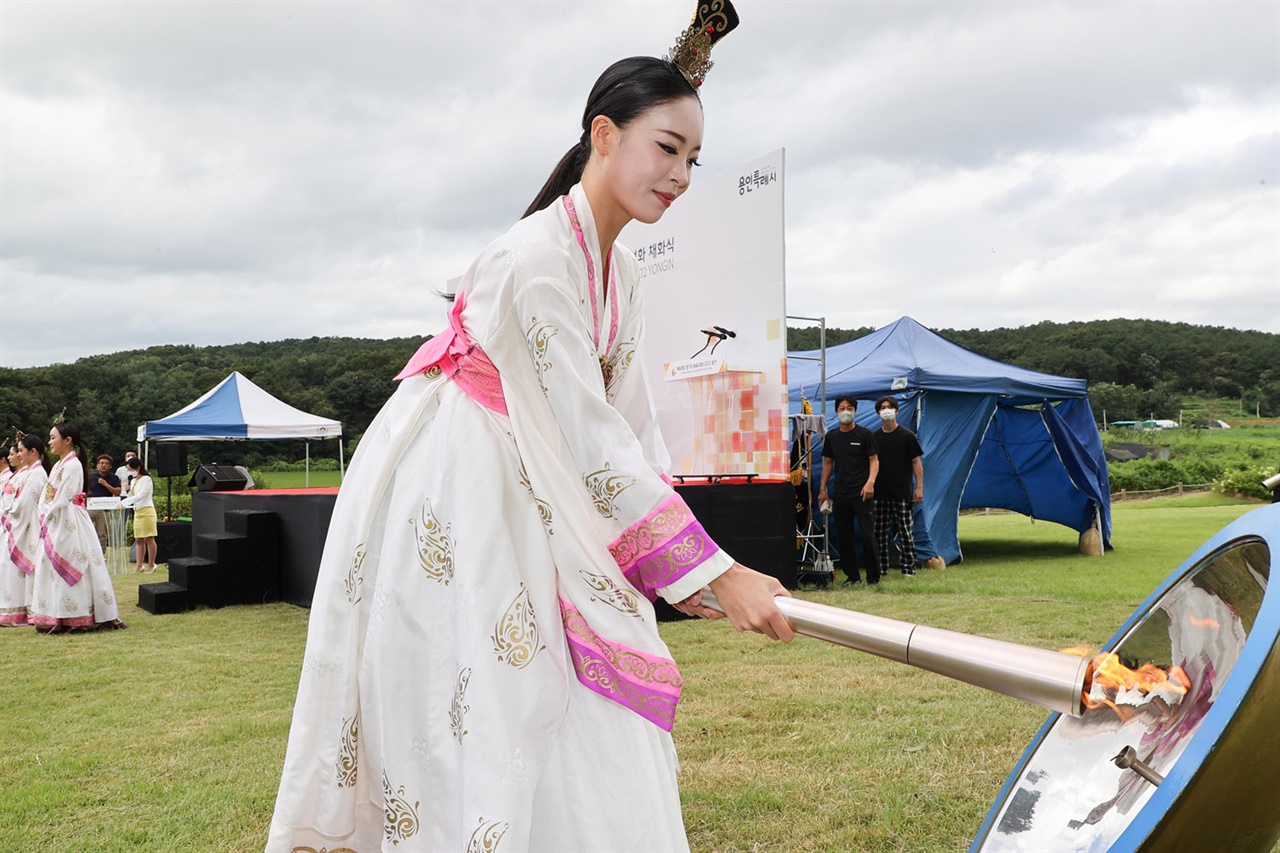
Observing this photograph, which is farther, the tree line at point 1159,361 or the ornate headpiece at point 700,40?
the tree line at point 1159,361

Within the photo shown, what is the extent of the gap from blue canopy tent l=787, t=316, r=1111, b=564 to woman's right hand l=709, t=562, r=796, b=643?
782cm

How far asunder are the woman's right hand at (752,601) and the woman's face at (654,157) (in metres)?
0.64

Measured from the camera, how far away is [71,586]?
702 centimetres

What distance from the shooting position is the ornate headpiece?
1673 millimetres

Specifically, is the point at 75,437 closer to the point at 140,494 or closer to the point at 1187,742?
the point at 140,494

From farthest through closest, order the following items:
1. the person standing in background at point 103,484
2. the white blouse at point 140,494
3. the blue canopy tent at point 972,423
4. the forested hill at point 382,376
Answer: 1. the forested hill at point 382,376
2. the person standing in background at point 103,484
3. the white blouse at point 140,494
4. the blue canopy tent at point 972,423

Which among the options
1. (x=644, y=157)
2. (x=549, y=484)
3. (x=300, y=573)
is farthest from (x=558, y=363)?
(x=300, y=573)

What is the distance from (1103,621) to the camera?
5332 mm

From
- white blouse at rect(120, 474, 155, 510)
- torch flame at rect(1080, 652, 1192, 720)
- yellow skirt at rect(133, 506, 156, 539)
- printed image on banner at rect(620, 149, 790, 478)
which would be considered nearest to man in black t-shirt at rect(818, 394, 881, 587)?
printed image on banner at rect(620, 149, 790, 478)

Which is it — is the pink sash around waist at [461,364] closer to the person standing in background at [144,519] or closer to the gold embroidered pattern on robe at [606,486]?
the gold embroidered pattern on robe at [606,486]

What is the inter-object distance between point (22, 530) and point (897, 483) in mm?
7176

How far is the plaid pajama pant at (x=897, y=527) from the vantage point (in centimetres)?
812

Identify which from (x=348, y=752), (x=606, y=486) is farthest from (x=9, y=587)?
(x=606, y=486)

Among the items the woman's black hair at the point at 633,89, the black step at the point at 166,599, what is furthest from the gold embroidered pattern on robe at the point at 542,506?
the black step at the point at 166,599
